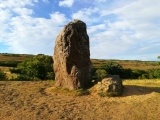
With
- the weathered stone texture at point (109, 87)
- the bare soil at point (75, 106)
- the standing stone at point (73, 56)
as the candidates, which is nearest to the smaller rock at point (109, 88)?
the weathered stone texture at point (109, 87)

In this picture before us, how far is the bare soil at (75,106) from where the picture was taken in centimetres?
1246

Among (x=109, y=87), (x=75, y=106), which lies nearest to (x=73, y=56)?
(x=109, y=87)

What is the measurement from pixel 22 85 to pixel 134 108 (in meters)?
8.40

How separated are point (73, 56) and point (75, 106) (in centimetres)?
393

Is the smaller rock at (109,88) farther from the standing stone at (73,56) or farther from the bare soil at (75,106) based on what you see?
the standing stone at (73,56)

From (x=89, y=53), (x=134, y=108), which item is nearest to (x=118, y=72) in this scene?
(x=89, y=53)

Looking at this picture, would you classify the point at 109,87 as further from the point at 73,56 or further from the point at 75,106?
the point at 73,56

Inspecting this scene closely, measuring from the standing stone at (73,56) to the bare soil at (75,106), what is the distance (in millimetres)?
1275

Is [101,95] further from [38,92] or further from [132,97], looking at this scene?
[38,92]

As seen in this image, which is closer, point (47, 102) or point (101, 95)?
point (47, 102)

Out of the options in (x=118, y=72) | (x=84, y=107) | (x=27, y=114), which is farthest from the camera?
(x=118, y=72)

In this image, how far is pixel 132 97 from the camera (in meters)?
15.4

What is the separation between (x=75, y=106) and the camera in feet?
45.2

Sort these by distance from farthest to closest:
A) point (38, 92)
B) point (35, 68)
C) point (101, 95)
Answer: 1. point (35, 68)
2. point (38, 92)
3. point (101, 95)
